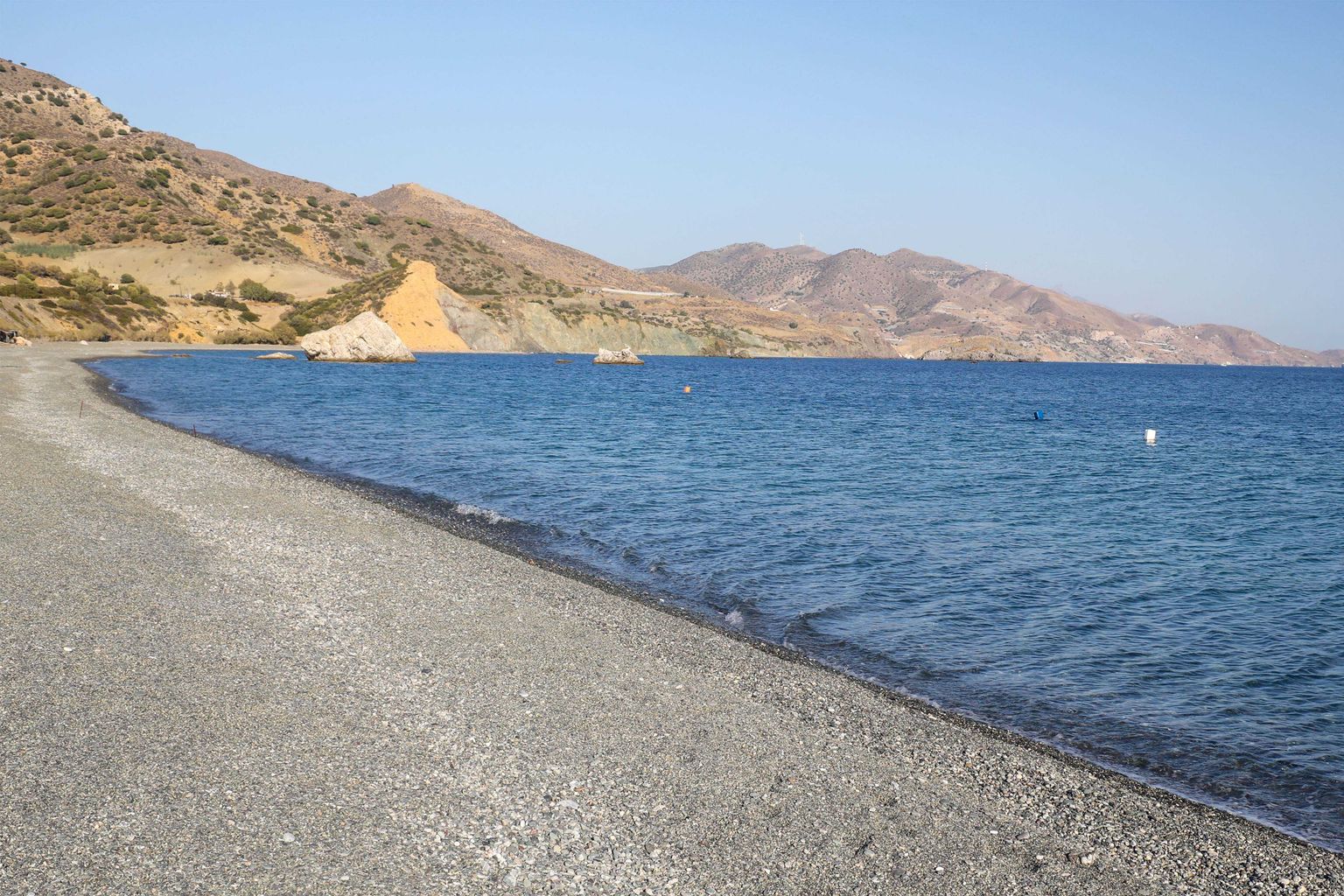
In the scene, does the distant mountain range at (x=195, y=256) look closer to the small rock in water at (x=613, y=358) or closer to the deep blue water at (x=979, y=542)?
the small rock in water at (x=613, y=358)

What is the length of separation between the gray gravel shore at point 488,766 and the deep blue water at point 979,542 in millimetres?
1576

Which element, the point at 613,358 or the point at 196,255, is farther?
the point at 613,358

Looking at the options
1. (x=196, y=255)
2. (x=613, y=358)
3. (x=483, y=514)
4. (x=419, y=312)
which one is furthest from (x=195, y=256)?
(x=483, y=514)

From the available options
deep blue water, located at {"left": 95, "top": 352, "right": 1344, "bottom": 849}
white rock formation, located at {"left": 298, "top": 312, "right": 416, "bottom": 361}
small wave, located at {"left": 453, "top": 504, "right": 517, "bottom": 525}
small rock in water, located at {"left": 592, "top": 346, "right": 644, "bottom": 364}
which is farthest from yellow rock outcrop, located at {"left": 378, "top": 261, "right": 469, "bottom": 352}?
small wave, located at {"left": 453, "top": 504, "right": 517, "bottom": 525}

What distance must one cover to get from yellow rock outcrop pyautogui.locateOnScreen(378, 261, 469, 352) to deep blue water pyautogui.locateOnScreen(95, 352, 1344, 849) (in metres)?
61.7

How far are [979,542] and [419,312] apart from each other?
4055 inches

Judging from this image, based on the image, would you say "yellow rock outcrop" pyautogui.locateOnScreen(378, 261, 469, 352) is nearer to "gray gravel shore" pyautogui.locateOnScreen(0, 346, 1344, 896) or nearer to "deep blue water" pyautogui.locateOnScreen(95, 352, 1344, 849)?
"deep blue water" pyautogui.locateOnScreen(95, 352, 1344, 849)

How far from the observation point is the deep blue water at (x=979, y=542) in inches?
381

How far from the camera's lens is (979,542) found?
18.2 m

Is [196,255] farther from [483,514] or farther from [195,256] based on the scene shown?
[483,514]

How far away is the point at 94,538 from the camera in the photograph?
1337 centimetres

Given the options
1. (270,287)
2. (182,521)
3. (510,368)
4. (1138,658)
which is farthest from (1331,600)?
(270,287)

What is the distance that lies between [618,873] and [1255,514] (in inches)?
884

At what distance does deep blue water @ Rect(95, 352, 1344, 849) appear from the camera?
968cm
